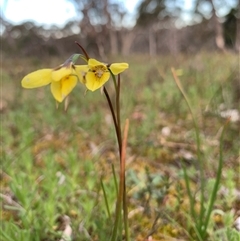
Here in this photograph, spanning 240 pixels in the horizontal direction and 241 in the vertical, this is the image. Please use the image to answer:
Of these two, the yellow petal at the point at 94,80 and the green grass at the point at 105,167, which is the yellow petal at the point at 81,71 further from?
the green grass at the point at 105,167

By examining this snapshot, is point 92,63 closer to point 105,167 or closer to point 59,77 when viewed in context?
point 59,77

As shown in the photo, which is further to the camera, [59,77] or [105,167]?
[105,167]

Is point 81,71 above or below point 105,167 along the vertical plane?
above

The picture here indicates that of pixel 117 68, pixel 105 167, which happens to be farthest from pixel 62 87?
pixel 105 167

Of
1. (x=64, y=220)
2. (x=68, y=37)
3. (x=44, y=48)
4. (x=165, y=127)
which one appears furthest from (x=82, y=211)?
(x=68, y=37)

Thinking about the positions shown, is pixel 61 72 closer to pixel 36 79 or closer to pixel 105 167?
pixel 36 79

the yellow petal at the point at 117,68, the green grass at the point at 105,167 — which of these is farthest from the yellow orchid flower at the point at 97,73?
the green grass at the point at 105,167
